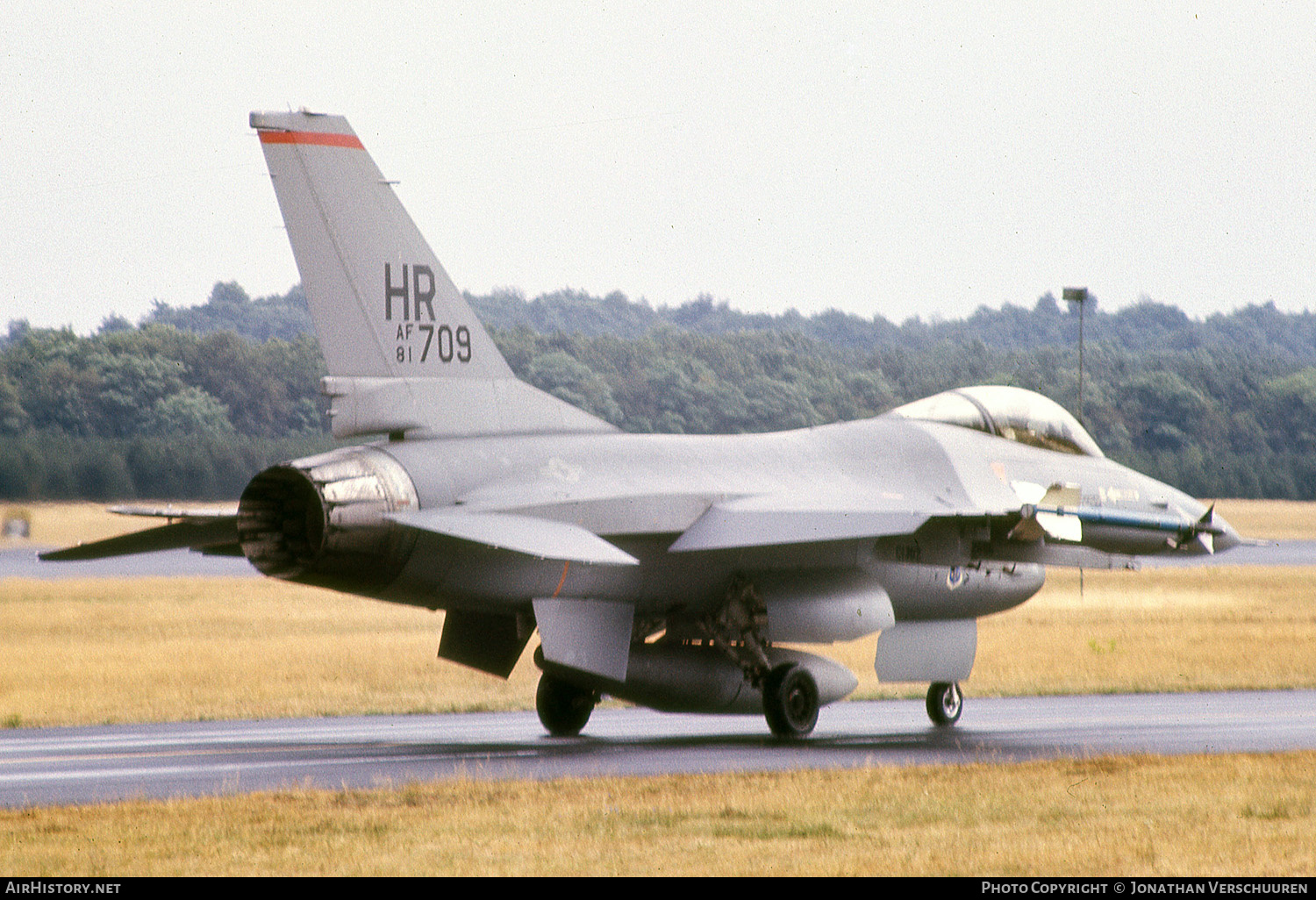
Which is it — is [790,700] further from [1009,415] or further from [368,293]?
[368,293]

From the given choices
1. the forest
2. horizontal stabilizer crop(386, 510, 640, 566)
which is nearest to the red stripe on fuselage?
horizontal stabilizer crop(386, 510, 640, 566)

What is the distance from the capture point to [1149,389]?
6475 cm

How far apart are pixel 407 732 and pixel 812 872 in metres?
9.61

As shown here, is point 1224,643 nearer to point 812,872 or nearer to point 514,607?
point 514,607

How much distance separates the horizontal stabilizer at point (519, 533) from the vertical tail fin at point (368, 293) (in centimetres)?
141

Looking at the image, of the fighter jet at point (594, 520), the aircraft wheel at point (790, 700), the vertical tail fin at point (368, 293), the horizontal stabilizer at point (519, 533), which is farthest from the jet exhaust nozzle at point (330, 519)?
the aircraft wheel at point (790, 700)

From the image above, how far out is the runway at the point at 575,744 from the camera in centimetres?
1386

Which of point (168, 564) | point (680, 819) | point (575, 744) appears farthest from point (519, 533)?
point (168, 564)

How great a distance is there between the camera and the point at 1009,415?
751 inches

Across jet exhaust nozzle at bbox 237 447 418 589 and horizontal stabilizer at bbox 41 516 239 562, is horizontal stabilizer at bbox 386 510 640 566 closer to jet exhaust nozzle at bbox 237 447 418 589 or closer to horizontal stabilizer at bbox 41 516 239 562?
jet exhaust nozzle at bbox 237 447 418 589

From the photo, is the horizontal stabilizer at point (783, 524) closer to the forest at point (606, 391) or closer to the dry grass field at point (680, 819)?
the dry grass field at point (680, 819)

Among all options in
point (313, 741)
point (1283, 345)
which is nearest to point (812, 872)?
point (313, 741)

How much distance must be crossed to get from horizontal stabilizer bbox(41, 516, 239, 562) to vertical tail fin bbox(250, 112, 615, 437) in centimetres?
192

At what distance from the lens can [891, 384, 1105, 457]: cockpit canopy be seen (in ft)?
62.0
